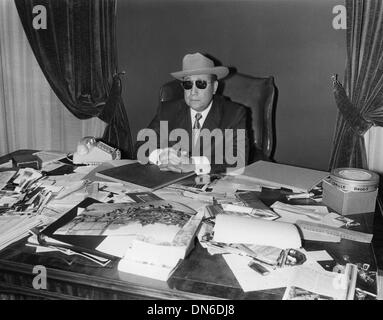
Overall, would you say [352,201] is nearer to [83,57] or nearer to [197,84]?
[197,84]

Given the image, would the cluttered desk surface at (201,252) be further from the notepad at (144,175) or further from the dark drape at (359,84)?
the dark drape at (359,84)

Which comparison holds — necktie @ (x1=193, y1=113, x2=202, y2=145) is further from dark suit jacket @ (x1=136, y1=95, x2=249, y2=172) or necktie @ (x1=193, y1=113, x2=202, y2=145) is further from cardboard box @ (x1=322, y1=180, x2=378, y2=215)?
cardboard box @ (x1=322, y1=180, x2=378, y2=215)

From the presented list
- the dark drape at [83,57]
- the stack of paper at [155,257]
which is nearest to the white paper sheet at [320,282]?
the stack of paper at [155,257]

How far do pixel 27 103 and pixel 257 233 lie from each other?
10.8ft

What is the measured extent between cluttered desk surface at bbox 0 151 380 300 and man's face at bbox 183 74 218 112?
38.5 inches

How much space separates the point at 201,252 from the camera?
115 cm

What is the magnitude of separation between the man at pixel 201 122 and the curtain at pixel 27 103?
1.33m

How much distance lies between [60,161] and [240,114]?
3.52 feet

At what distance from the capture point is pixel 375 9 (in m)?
2.75

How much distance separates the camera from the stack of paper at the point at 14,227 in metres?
1.20

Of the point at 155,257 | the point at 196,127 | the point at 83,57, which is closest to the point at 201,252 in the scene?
the point at 155,257
